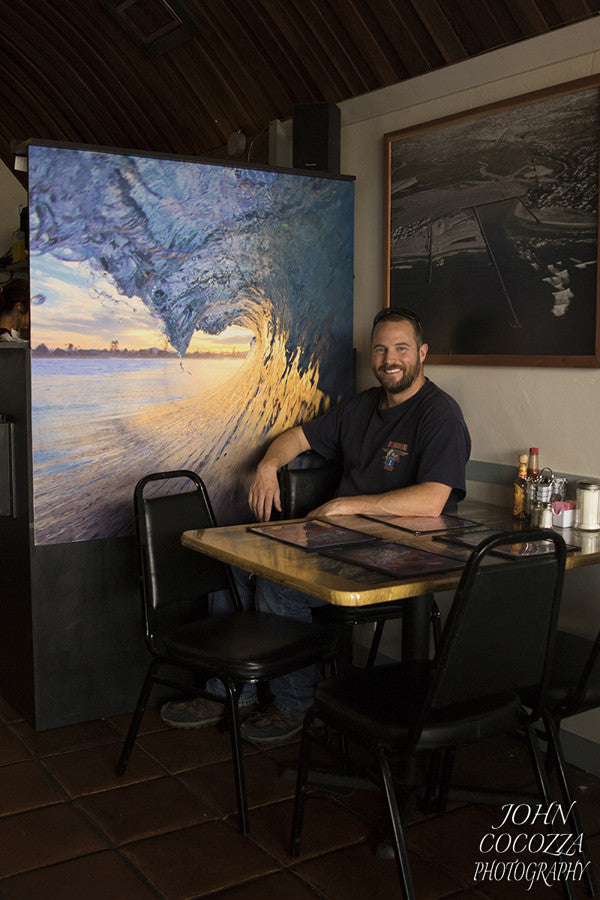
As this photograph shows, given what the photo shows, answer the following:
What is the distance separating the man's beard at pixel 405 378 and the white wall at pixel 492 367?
10.4 inches

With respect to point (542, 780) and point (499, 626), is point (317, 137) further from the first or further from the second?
point (542, 780)

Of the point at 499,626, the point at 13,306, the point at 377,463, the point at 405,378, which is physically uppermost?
the point at 13,306

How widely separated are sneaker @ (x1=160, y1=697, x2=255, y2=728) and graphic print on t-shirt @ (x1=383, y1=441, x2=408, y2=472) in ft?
3.56

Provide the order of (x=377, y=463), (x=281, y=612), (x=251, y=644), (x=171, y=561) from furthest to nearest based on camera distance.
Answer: (x=377, y=463) < (x=281, y=612) < (x=171, y=561) < (x=251, y=644)

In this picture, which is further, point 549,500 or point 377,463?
point 377,463

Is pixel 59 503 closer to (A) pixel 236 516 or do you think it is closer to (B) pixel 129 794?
(A) pixel 236 516

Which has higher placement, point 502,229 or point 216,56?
point 216,56

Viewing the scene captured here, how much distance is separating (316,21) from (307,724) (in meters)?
2.88

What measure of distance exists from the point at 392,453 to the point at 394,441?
0.05 metres

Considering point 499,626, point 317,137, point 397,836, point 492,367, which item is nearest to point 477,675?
point 499,626

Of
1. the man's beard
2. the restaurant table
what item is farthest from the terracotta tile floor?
the man's beard

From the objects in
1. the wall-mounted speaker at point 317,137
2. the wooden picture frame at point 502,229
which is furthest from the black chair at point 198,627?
the wall-mounted speaker at point 317,137

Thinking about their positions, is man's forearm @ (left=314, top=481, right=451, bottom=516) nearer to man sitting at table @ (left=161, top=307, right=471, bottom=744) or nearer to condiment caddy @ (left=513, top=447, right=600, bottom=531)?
man sitting at table @ (left=161, top=307, right=471, bottom=744)

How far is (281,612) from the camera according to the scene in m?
3.25
